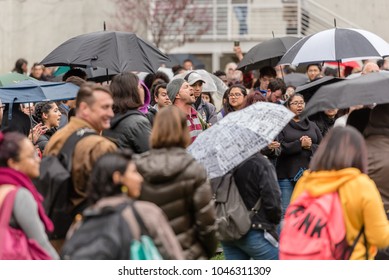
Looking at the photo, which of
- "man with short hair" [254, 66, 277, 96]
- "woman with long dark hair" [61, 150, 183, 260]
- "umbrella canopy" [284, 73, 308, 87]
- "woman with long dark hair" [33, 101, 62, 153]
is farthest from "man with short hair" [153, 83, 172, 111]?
"woman with long dark hair" [61, 150, 183, 260]

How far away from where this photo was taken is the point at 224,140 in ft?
29.0

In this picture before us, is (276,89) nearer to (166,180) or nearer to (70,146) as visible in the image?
(70,146)

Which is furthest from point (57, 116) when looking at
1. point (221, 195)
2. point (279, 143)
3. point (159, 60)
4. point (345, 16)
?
point (345, 16)

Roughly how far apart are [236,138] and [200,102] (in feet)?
18.2

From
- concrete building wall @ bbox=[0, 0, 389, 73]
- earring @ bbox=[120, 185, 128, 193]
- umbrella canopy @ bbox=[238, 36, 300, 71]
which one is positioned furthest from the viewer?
concrete building wall @ bbox=[0, 0, 389, 73]

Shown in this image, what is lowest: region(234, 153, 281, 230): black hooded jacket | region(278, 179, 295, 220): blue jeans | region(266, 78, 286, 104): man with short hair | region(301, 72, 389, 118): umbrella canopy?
region(278, 179, 295, 220): blue jeans

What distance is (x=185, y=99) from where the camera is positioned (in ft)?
39.1

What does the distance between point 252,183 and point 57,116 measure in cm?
457

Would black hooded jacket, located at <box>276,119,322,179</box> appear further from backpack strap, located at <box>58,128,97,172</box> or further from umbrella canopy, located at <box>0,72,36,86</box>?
backpack strap, located at <box>58,128,97,172</box>

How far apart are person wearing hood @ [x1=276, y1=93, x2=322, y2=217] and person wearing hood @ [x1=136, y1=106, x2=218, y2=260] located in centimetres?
472

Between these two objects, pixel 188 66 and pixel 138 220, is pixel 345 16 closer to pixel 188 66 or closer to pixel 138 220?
pixel 188 66

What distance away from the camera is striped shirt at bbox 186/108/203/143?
470 inches

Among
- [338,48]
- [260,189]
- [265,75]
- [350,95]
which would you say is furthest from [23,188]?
[265,75]
